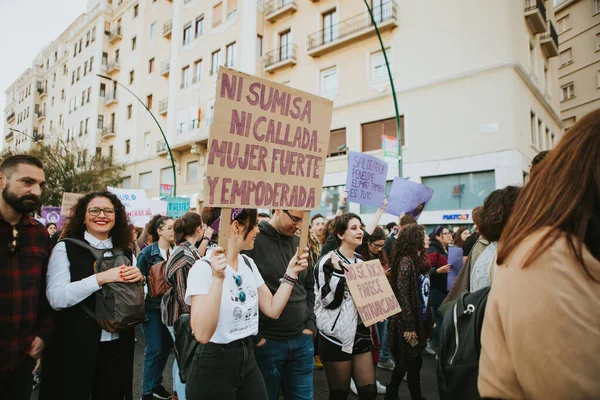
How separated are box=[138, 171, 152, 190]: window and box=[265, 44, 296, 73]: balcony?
1364 cm

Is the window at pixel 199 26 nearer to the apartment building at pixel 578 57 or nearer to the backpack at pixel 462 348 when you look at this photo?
the apartment building at pixel 578 57

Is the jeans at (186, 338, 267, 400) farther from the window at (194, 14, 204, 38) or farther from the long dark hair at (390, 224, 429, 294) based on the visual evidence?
the window at (194, 14, 204, 38)

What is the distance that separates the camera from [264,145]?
2568 mm

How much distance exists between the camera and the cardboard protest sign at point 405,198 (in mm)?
7207

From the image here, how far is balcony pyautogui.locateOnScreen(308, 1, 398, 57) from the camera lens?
17.9 meters

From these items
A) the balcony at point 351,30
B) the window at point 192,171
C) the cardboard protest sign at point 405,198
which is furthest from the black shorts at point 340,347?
the window at point 192,171

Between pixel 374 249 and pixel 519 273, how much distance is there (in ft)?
13.6

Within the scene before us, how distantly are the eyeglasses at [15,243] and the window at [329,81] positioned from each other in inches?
729

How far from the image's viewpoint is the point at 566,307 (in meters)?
1.05

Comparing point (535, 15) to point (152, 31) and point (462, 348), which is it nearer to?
point (462, 348)

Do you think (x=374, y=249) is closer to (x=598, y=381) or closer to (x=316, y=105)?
(x=316, y=105)

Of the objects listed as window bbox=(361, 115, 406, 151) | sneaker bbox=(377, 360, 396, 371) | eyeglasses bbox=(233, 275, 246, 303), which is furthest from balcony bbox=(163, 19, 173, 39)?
eyeglasses bbox=(233, 275, 246, 303)

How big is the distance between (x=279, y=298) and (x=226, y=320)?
461mm

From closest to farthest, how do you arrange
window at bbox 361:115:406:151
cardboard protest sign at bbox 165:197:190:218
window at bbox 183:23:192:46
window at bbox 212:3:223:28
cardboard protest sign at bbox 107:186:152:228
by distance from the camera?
cardboard protest sign at bbox 107:186:152:228 < cardboard protest sign at bbox 165:197:190:218 < window at bbox 361:115:406:151 < window at bbox 212:3:223:28 < window at bbox 183:23:192:46
